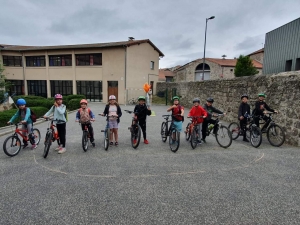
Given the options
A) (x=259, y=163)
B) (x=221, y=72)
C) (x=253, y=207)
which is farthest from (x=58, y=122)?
(x=221, y=72)

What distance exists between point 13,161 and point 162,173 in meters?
3.74

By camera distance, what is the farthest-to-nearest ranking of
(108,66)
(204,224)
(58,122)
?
(108,66), (58,122), (204,224)

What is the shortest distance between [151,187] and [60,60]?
24.1 metres

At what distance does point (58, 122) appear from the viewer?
497 centimetres

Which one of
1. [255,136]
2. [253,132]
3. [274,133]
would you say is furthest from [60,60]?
[274,133]

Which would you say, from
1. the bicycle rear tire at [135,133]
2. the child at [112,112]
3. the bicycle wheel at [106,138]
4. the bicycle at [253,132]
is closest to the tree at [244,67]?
the bicycle at [253,132]

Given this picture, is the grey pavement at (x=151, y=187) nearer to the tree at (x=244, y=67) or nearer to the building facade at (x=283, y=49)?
the building facade at (x=283, y=49)

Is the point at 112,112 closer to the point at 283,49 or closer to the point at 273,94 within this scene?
the point at 273,94

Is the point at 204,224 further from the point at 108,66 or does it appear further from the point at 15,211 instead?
the point at 108,66

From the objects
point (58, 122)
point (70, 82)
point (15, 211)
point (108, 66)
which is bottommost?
point (15, 211)

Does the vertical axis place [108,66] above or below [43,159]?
above

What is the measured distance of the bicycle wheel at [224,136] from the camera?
5562 millimetres

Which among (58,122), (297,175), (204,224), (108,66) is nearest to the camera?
(204,224)

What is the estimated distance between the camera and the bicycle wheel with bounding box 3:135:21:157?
185 inches
